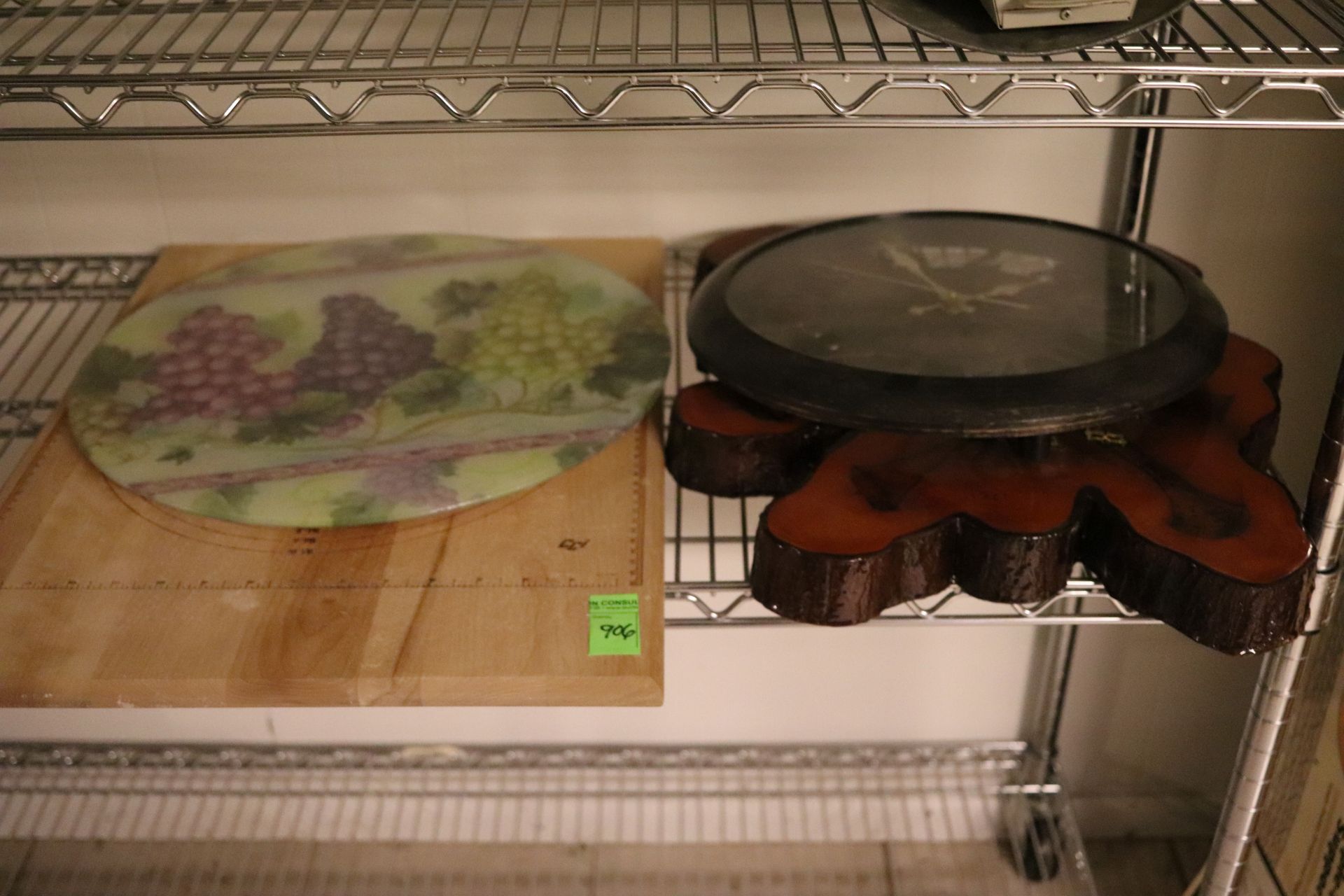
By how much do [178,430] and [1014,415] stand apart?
1.91 feet

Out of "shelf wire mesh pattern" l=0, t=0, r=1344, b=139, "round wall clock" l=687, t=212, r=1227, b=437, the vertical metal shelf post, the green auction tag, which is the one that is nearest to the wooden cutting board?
the green auction tag

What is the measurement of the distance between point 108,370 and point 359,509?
29 centimetres

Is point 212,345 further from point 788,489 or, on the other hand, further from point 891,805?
point 891,805

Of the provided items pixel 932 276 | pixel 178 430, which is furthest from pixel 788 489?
pixel 178 430

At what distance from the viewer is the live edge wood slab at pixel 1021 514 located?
71 centimetres

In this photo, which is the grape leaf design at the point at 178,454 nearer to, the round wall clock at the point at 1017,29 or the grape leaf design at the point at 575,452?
the grape leaf design at the point at 575,452

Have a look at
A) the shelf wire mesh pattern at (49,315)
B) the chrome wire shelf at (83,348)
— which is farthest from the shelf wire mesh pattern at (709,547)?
the shelf wire mesh pattern at (49,315)

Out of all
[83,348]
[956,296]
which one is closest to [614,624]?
[956,296]

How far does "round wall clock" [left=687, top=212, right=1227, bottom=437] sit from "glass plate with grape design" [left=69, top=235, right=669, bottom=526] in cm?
10

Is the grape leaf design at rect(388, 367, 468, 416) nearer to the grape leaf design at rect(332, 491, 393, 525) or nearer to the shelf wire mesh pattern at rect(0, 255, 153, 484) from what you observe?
the grape leaf design at rect(332, 491, 393, 525)

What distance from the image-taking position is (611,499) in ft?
2.64

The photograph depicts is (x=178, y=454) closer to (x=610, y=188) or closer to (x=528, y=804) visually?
(x=610, y=188)

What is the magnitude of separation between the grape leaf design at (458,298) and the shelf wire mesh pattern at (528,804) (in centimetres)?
63

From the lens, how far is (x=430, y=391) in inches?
34.5
